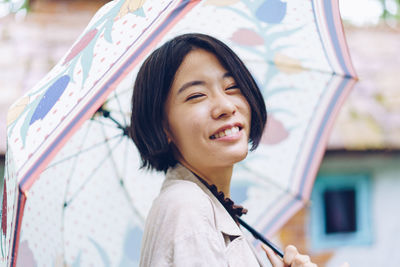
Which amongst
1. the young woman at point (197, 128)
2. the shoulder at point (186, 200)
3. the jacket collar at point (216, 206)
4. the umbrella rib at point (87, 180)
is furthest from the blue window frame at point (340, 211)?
the shoulder at point (186, 200)

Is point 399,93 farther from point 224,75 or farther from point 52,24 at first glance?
point 224,75

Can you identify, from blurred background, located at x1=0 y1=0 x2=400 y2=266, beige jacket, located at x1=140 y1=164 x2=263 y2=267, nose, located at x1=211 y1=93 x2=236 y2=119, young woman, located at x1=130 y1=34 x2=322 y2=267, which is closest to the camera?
beige jacket, located at x1=140 y1=164 x2=263 y2=267

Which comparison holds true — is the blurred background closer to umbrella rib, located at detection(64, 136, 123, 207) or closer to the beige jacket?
umbrella rib, located at detection(64, 136, 123, 207)

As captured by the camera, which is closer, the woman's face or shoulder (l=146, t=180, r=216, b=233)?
shoulder (l=146, t=180, r=216, b=233)

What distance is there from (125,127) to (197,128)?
673 millimetres

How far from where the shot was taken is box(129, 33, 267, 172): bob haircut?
1.54 m

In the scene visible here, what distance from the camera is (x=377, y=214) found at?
525 centimetres

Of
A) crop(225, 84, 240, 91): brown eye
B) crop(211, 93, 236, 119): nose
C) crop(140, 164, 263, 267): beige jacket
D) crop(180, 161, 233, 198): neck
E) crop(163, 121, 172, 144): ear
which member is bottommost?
crop(140, 164, 263, 267): beige jacket

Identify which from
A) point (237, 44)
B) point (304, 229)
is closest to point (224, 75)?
point (237, 44)

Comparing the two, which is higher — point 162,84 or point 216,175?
point 162,84

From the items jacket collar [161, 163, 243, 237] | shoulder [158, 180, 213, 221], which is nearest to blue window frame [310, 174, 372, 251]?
jacket collar [161, 163, 243, 237]

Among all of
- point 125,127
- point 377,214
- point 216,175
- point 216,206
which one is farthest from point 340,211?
point 216,206

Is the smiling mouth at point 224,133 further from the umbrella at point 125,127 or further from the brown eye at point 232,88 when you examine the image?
the umbrella at point 125,127

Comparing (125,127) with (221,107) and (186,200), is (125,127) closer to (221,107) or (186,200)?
(221,107)
